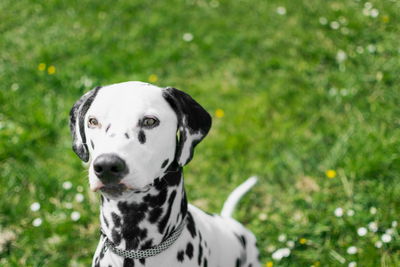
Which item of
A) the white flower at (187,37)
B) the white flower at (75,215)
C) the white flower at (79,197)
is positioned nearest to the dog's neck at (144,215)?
the white flower at (75,215)

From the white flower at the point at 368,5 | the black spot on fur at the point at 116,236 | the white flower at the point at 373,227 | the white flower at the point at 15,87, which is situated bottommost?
the white flower at the point at 373,227

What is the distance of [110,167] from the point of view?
2.11m

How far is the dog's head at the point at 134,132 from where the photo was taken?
216 cm

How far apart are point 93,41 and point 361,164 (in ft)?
13.2

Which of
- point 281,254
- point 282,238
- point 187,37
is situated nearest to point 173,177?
point 281,254

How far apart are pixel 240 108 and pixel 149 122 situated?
10.4ft

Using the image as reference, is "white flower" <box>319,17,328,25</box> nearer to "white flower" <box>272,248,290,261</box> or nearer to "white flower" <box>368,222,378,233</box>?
"white flower" <box>368,222,378,233</box>

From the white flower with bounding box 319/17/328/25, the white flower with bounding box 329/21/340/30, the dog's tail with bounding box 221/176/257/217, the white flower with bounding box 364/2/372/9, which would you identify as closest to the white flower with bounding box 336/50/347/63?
the white flower with bounding box 329/21/340/30

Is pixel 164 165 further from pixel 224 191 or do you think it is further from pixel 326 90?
pixel 326 90

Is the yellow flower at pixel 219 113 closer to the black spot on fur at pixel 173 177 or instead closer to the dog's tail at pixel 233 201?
the dog's tail at pixel 233 201

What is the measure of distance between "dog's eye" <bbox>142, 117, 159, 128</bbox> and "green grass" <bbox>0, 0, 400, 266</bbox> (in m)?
2.13

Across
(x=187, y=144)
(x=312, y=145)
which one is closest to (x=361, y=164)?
(x=312, y=145)

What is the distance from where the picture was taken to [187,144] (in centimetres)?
250

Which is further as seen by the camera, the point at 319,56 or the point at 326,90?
the point at 319,56
